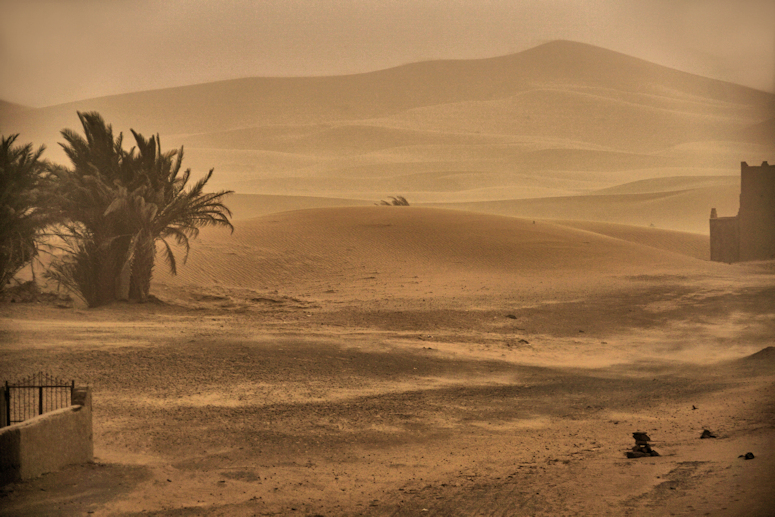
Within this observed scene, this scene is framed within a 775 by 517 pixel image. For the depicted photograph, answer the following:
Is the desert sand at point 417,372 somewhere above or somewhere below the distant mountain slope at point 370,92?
below

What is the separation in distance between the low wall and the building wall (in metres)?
26.3

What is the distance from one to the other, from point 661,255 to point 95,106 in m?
154

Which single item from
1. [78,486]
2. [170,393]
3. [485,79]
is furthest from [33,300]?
[485,79]

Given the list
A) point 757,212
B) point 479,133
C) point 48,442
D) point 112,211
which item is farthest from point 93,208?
point 479,133

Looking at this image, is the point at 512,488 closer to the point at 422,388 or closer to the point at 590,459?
the point at 590,459

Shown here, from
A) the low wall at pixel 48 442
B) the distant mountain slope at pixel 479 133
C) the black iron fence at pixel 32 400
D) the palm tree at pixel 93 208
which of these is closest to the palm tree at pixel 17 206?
the palm tree at pixel 93 208

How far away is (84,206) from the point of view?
19344 mm

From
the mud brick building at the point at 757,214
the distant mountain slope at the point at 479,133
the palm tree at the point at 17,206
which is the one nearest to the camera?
the palm tree at the point at 17,206

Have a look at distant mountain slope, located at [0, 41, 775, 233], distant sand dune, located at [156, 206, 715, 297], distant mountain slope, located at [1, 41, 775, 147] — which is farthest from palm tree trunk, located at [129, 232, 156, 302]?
distant mountain slope, located at [1, 41, 775, 147]

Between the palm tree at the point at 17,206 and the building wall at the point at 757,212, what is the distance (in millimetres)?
23492

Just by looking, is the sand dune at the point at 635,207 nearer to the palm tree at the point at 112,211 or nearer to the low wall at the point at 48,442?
the palm tree at the point at 112,211

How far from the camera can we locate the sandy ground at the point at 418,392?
774 centimetres

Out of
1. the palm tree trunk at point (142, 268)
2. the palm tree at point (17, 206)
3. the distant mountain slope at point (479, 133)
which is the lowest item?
the palm tree trunk at point (142, 268)

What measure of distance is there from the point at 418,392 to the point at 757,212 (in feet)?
73.0
